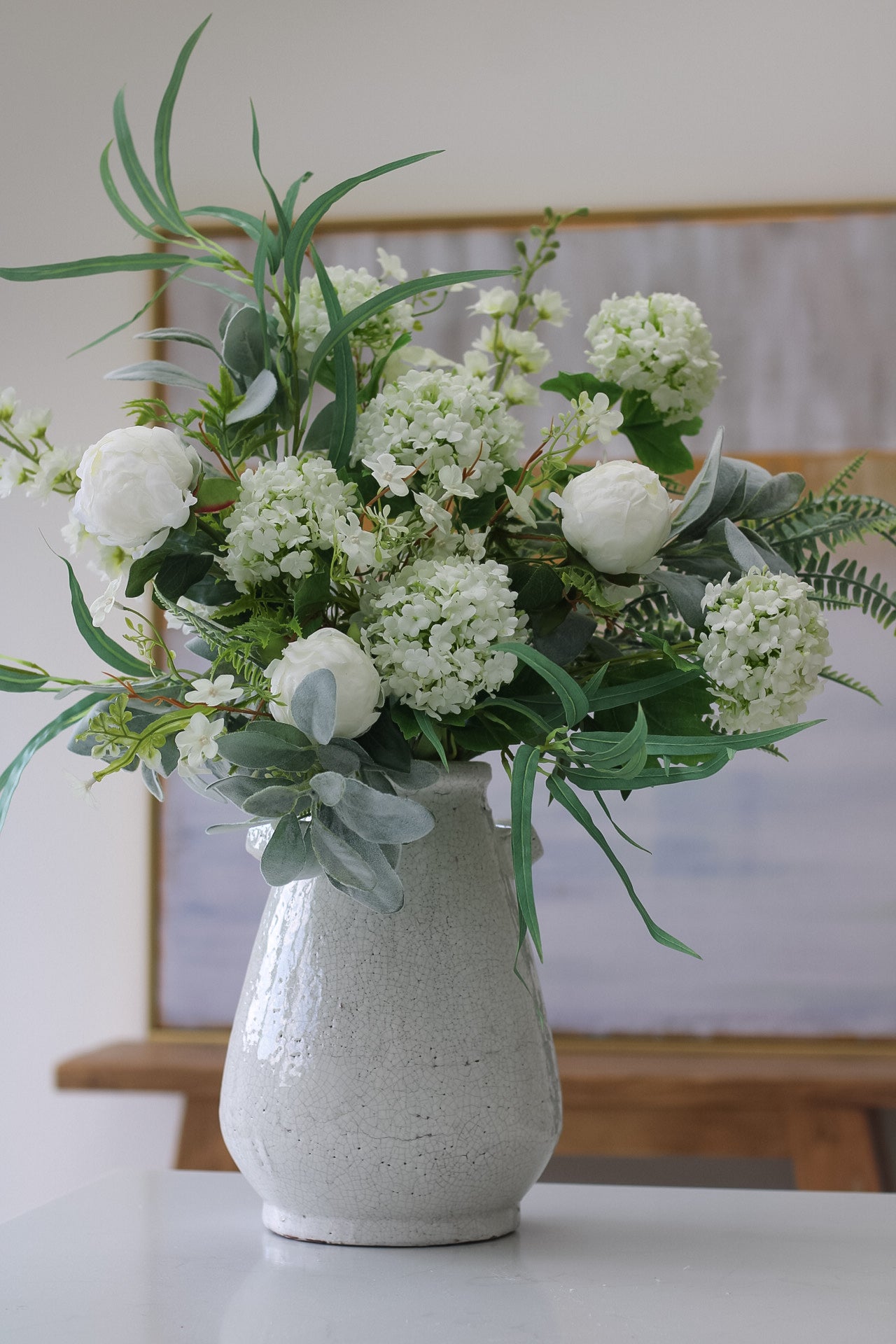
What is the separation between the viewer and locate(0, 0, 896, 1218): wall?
1745mm

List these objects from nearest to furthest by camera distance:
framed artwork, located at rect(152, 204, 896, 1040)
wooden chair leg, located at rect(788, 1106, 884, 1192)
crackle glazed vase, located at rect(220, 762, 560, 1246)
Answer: crackle glazed vase, located at rect(220, 762, 560, 1246) < wooden chair leg, located at rect(788, 1106, 884, 1192) < framed artwork, located at rect(152, 204, 896, 1040)

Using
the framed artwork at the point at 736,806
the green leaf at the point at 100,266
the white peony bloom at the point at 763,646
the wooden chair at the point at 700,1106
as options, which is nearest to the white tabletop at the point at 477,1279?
the white peony bloom at the point at 763,646

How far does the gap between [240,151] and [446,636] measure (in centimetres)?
150

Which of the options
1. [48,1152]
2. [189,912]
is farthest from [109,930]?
[48,1152]

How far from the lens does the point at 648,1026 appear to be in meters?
1.66

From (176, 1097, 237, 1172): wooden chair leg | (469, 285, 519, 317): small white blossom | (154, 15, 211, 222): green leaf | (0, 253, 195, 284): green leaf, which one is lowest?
(176, 1097, 237, 1172): wooden chair leg

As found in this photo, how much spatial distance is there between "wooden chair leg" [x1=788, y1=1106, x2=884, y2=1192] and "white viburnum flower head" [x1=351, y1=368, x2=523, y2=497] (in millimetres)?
1163

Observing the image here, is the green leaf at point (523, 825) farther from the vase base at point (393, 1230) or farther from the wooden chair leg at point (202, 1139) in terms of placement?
the wooden chair leg at point (202, 1139)

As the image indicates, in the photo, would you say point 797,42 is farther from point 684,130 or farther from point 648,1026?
point 648,1026

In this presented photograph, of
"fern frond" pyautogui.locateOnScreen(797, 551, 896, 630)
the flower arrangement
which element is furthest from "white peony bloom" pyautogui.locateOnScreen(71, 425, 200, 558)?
"fern frond" pyautogui.locateOnScreen(797, 551, 896, 630)

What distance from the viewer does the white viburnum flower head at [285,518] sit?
58 centimetres

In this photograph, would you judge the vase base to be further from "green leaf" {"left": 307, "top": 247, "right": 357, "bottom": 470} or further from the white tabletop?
"green leaf" {"left": 307, "top": 247, "right": 357, "bottom": 470}

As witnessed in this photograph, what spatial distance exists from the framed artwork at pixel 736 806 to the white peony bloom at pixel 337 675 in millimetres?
1049

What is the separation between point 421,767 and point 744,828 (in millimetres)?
1158
